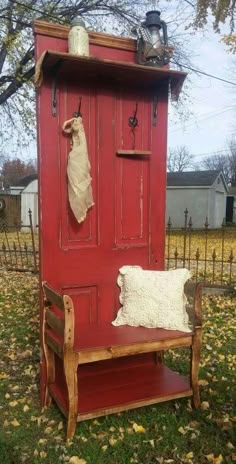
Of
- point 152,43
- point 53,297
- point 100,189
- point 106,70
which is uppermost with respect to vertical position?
point 152,43

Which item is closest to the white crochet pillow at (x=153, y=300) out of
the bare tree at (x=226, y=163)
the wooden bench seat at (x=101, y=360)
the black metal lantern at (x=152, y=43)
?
the wooden bench seat at (x=101, y=360)

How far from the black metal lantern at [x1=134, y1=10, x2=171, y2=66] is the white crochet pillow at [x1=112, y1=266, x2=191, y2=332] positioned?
159 centimetres

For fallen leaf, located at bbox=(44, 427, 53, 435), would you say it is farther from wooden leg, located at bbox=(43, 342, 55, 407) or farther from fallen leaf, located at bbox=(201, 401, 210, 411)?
fallen leaf, located at bbox=(201, 401, 210, 411)

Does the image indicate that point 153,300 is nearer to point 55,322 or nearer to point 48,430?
point 55,322

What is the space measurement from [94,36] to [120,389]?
2.60m

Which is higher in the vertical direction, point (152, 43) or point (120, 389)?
point (152, 43)

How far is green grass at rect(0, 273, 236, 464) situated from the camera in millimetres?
2188

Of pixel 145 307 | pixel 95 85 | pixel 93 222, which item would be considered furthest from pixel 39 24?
pixel 145 307

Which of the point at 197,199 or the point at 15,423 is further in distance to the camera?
the point at 197,199

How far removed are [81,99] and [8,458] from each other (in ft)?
7.85

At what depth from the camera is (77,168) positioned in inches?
102

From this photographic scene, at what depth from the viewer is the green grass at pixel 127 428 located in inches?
86.1

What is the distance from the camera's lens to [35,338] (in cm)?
415

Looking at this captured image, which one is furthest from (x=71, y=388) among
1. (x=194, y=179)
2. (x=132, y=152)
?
(x=194, y=179)
